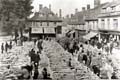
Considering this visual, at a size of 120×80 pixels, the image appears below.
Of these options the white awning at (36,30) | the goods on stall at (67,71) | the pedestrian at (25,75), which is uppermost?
the white awning at (36,30)

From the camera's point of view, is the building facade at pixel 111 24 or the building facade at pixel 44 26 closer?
the building facade at pixel 111 24

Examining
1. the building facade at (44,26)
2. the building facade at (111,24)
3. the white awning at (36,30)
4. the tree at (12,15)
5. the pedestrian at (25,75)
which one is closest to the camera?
the pedestrian at (25,75)

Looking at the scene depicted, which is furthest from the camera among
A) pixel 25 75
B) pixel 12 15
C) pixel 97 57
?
pixel 12 15

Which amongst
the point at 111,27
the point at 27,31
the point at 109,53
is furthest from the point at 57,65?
the point at 27,31

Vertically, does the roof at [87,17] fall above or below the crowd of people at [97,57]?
above

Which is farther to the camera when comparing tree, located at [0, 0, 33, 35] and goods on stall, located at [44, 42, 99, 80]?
tree, located at [0, 0, 33, 35]

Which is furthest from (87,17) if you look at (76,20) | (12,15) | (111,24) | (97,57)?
(97,57)

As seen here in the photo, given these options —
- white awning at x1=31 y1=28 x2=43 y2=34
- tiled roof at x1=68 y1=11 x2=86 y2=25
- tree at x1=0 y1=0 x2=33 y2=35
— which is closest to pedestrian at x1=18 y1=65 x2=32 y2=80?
tree at x1=0 y1=0 x2=33 y2=35

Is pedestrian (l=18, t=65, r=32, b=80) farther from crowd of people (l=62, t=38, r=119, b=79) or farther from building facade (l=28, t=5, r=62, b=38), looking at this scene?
building facade (l=28, t=5, r=62, b=38)

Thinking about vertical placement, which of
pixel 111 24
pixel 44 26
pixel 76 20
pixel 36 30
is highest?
pixel 76 20

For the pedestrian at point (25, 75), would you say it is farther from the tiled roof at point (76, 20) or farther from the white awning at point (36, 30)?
the white awning at point (36, 30)

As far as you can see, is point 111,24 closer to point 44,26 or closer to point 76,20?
point 76,20

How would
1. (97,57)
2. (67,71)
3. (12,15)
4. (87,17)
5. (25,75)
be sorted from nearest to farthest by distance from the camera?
(25,75) < (67,71) < (97,57) < (12,15) < (87,17)

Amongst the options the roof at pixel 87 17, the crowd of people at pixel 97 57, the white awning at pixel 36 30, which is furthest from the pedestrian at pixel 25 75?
the white awning at pixel 36 30
